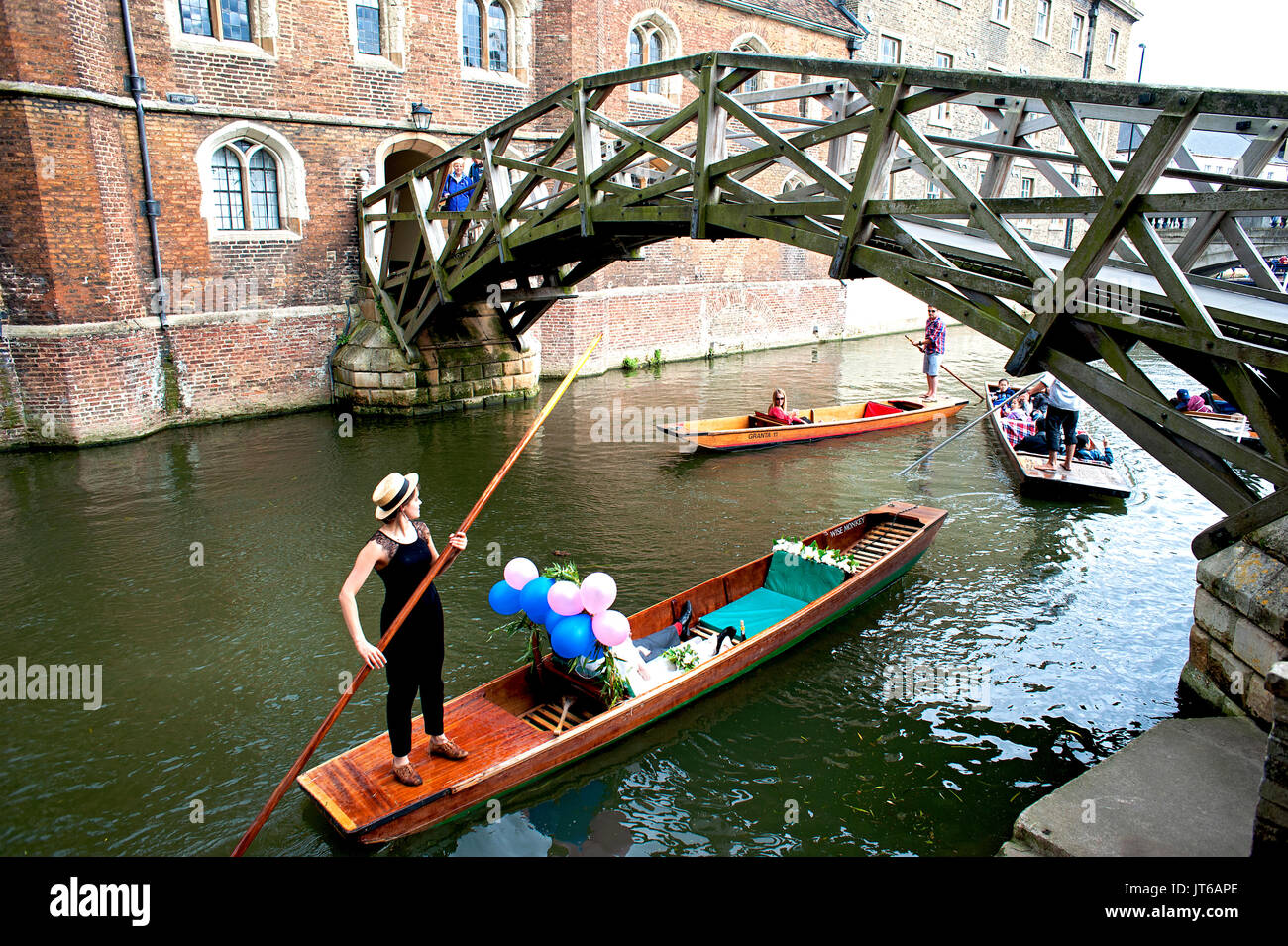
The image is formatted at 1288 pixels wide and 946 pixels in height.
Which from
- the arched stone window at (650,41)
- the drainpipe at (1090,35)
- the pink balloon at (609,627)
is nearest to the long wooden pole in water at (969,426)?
the pink balloon at (609,627)

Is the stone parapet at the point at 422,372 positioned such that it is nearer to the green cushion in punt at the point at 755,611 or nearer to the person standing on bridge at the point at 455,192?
the person standing on bridge at the point at 455,192

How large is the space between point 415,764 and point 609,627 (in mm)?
1334

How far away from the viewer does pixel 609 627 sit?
5.08m

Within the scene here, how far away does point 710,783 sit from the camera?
5113mm

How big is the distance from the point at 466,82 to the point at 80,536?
395 inches

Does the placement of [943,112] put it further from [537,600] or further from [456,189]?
[537,600]

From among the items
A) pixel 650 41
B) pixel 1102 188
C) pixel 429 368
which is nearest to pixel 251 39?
pixel 429 368

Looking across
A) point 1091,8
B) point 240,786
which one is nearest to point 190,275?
point 240,786

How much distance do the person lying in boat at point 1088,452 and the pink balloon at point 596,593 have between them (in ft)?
28.3

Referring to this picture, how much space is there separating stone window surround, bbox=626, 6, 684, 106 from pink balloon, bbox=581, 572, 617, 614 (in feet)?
47.2

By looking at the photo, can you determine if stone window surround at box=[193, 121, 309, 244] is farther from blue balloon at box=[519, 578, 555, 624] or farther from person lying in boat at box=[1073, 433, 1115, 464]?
person lying in boat at box=[1073, 433, 1115, 464]

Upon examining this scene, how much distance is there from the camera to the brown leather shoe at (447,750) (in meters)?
4.83

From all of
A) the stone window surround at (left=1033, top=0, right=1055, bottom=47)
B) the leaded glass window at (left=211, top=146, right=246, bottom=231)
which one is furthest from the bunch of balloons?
the stone window surround at (left=1033, top=0, right=1055, bottom=47)
